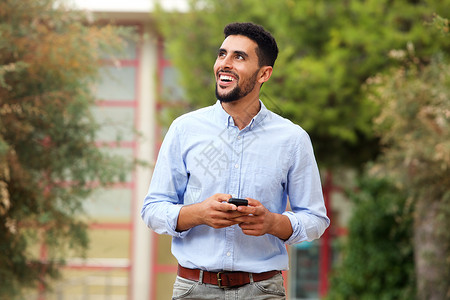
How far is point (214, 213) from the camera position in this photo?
2.17 m

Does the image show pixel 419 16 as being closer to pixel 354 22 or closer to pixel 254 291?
pixel 354 22

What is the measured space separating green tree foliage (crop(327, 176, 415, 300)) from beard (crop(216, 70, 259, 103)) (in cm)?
551

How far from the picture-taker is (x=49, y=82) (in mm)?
5250

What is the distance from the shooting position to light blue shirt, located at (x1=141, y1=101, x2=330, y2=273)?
2.32 meters

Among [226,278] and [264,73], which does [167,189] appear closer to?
[226,278]

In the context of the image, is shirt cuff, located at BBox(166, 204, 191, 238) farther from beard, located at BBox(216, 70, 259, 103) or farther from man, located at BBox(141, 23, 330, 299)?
beard, located at BBox(216, 70, 259, 103)

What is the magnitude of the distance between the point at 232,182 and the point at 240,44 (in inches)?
19.2

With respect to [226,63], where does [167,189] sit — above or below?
below

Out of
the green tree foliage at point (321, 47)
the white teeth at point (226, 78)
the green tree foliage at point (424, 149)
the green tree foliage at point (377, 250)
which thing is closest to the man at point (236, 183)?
the white teeth at point (226, 78)

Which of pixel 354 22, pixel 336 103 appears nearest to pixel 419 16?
pixel 354 22

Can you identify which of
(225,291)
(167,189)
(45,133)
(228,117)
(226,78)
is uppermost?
(45,133)

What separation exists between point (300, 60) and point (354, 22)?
33.5 inches

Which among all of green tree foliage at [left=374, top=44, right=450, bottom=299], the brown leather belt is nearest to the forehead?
the brown leather belt

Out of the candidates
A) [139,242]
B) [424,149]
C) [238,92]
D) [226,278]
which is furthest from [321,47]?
[226,278]
